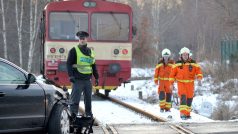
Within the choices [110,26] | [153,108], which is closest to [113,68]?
[110,26]

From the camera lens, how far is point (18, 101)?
7.83 metres

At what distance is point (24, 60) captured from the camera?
140ft

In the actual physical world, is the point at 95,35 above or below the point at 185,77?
above

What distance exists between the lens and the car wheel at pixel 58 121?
827 cm

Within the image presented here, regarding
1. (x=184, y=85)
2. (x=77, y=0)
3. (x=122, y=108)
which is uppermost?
(x=77, y=0)

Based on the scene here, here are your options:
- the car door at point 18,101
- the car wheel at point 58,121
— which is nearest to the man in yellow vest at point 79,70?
the car wheel at point 58,121

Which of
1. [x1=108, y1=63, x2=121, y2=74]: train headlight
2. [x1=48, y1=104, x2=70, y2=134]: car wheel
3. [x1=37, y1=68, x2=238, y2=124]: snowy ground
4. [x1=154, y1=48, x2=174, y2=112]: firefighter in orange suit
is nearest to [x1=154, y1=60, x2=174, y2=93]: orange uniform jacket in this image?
[x1=154, y1=48, x2=174, y2=112]: firefighter in orange suit

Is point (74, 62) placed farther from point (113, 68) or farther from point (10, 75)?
point (113, 68)

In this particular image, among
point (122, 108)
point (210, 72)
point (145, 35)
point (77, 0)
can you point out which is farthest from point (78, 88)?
point (145, 35)

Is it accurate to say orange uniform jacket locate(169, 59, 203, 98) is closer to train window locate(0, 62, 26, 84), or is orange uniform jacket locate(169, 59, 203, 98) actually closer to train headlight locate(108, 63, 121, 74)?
train window locate(0, 62, 26, 84)

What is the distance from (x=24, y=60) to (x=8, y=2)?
18.2 feet

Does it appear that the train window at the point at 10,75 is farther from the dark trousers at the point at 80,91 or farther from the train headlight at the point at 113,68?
the train headlight at the point at 113,68

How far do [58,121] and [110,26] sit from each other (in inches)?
402

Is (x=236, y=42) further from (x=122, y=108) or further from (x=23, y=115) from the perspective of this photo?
(x=23, y=115)
